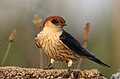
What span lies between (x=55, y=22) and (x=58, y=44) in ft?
0.71

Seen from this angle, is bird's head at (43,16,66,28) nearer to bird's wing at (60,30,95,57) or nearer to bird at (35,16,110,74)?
bird at (35,16,110,74)

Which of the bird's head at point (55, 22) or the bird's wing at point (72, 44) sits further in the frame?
the bird's wing at point (72, 44)

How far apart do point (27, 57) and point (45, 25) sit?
185 centimetres

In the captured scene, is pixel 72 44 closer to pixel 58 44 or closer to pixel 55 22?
pixel 58 44

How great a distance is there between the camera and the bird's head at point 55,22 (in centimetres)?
557

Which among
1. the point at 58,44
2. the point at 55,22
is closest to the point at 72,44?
the point at 58,44

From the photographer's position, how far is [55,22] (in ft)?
18.5

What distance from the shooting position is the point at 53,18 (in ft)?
18.4

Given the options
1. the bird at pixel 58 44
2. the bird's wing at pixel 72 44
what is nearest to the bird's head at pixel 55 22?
the bird at pixel 58 44

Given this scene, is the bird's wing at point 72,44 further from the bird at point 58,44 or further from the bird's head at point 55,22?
the bird's head at point 55,22

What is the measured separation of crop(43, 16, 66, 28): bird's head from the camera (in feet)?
18.3

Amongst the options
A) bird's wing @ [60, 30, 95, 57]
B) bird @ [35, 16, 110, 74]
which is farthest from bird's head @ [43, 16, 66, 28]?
bird's wing @ [60, 30, 95, 57]

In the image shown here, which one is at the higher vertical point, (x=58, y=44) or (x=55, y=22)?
(x=55, y=22)

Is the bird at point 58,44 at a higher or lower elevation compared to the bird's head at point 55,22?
lower
